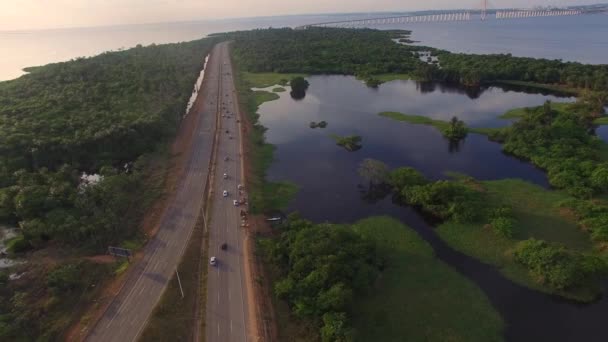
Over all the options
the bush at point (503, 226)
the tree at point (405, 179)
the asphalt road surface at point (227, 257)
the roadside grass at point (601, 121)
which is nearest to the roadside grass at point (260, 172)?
the asphalt road surface at point (227, 257)

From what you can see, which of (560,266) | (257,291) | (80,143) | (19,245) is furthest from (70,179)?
(560,266)

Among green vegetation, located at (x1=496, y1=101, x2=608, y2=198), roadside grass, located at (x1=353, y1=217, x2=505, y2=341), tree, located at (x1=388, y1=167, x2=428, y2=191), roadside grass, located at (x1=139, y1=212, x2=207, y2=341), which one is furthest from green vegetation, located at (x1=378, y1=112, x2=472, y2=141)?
roadside grass, located at (x1=139, y1=212, x2=207, y2=341)

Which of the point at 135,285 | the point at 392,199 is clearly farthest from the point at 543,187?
the point at 135,285

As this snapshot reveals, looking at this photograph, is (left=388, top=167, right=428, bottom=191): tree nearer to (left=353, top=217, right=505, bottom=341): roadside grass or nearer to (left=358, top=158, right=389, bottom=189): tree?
(left=358, top=158, right=389, bottom=189): tree

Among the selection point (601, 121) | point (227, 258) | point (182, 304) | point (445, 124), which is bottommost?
point (182, 304)

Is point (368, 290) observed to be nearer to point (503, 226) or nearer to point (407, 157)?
point (503, 226)

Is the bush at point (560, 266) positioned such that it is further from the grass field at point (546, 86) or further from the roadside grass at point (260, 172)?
the grass field at point (546, 86)
